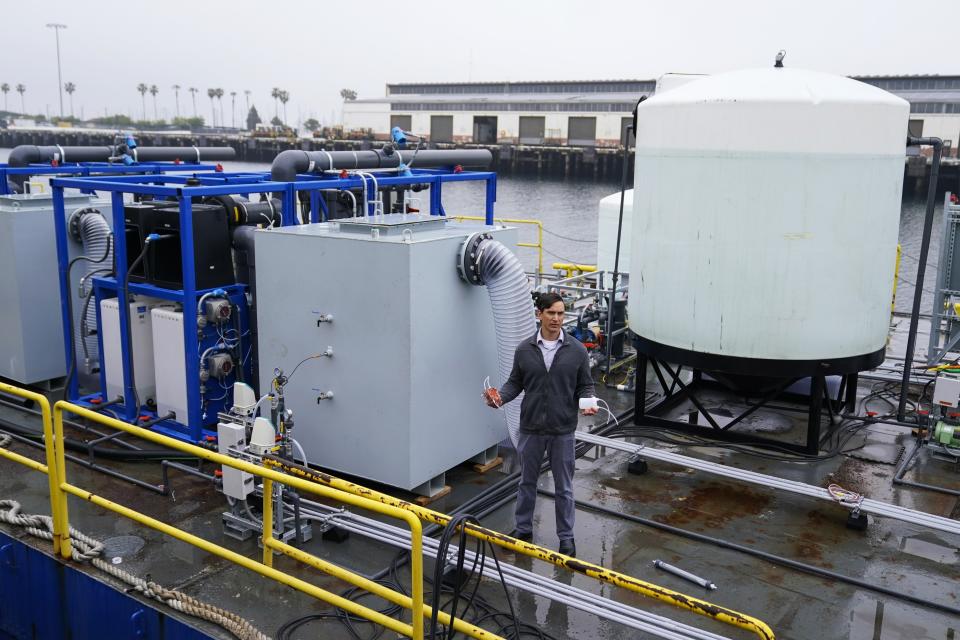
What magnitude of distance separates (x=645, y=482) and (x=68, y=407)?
15.2ft

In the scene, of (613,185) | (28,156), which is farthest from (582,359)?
(613,185)

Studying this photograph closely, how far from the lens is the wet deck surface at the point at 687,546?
514 centimetres

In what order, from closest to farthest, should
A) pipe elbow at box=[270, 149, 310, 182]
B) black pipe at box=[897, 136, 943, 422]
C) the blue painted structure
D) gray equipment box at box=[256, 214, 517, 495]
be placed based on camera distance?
the blue painted structure
gray equipment box at box=[256, 214, 517, 495]
black pipe at box=[897, 136, 943, 422]
pipe elbow at box=[270, 149, 310, 182]

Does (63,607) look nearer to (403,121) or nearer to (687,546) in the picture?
(687,546)

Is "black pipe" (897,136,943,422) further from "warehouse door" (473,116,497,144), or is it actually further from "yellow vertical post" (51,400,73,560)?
"warehouse door" (473,116,497,144)

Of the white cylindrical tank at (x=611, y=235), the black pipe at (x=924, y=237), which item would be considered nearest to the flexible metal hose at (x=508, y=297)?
the black pipe at (x=924, y=237)

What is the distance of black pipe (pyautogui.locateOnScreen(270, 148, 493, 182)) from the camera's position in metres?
8.63

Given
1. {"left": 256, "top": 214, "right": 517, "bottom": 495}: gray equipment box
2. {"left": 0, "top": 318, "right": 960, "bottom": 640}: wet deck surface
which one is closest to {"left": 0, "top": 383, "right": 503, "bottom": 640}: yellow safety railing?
{"left": 0, "top": 318, "right": 960, "bottom": 640}: wet deck surface

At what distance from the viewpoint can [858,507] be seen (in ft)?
20.8

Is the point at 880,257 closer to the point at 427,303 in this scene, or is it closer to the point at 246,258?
the point at 427,303

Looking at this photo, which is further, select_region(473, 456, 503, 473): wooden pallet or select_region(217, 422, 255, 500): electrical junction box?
select_region(473, 456, 503, 473): wooden pallet

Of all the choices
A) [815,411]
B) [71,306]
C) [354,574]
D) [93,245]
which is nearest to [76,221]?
[93,245]

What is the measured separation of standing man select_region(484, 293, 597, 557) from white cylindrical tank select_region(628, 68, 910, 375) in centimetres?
259

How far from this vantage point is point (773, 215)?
7.44 m
